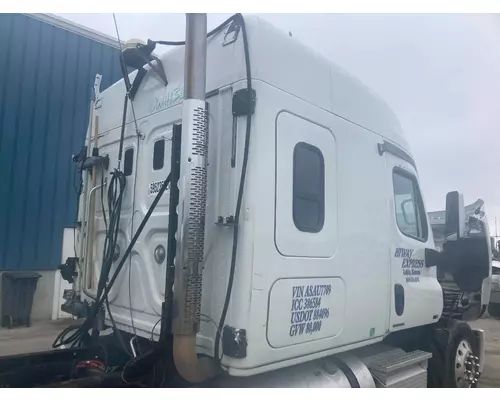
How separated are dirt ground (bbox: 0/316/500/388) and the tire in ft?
0.55

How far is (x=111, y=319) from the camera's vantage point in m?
2.91

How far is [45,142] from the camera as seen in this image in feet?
21.0

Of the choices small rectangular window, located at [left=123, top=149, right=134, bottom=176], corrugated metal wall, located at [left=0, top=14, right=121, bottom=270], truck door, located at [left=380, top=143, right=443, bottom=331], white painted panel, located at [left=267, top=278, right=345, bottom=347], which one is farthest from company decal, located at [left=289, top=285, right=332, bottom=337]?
corrugated metal wall, located at [left=0, top=14, right=121, bottom=270]

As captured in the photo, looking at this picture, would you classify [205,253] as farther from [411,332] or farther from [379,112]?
[411,332]

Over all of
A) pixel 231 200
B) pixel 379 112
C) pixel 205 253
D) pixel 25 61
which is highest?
pixel 25 61

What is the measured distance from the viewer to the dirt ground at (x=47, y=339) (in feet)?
15.0

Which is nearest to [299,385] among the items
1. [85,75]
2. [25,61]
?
[25,61]

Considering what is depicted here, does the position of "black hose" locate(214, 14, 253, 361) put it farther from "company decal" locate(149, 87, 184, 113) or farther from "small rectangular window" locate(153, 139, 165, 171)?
"small rectangular window" locate(153, 139, 165, 171)

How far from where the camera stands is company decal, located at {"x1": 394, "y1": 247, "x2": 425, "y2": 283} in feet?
10.8

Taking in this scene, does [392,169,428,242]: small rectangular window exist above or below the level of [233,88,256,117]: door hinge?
below

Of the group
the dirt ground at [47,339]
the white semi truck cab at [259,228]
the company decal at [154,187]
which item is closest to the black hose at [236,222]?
the white semi truck cab at [259,228]

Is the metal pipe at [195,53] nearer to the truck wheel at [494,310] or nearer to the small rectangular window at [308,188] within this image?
the small rectangular window at [308,188]

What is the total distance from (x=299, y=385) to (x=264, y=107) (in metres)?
1.49

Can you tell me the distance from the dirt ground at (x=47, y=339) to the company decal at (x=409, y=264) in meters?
1.14
